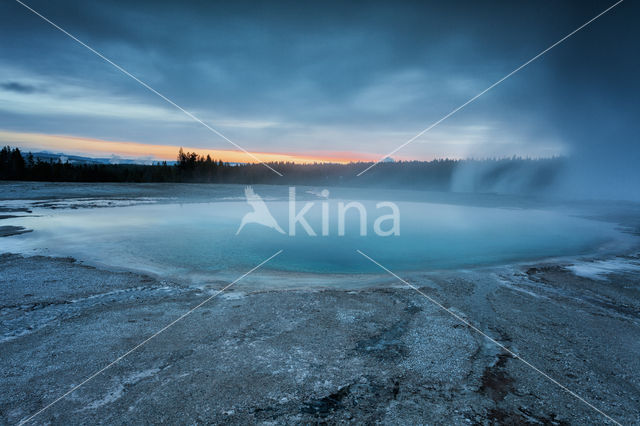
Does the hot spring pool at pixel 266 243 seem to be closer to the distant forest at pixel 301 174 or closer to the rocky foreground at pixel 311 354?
the rocky foreground at pixel 311 354

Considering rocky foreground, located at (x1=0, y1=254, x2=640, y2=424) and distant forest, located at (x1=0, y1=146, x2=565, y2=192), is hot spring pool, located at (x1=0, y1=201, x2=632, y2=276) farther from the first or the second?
distant forest, located at (x1=0, y1=146, x2=565, y2=192)

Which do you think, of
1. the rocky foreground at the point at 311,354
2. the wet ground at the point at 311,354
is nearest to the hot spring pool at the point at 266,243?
the wet ground at the point at 311,354

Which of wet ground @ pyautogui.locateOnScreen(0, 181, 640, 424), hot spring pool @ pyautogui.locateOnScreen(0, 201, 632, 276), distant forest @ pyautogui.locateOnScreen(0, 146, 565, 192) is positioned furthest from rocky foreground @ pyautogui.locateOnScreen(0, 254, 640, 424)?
distant forest @ pyautogui.locateOnScreen(0, 146, 565, 192)

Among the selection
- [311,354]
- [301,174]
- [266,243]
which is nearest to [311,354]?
[311,354]

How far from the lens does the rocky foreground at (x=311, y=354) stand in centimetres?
376

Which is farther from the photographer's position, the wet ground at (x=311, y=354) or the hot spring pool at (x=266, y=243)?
the hot spring pool at (x=266, y=243)

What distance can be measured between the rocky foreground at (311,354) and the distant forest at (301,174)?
73.2 meters

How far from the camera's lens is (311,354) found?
490 centimetres

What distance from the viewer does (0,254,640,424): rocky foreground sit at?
3.76 m

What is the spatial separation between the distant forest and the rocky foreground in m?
73.2

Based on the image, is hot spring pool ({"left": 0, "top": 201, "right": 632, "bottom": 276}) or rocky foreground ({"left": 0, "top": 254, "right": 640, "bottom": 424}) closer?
rocky foreground ({"left": 0, "top": 254, "right": 640, "bottom": 424})

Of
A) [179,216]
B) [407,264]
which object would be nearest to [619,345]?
[407,264]

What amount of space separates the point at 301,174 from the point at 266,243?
105 m

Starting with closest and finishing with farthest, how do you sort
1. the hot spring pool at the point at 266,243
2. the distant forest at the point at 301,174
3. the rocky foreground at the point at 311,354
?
the rocky foreground at the point at 311,354 < the hot spring pool at the point at 266,243 < the distant forest at the point at 301,174
